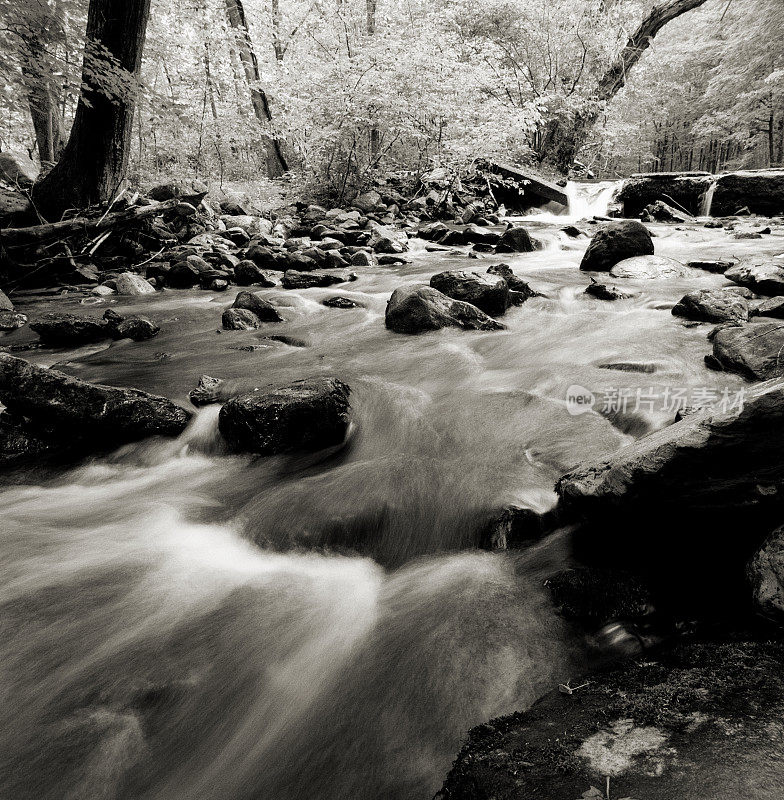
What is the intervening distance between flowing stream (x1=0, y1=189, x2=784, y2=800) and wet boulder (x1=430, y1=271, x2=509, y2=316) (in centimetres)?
167

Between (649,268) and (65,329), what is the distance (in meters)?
7.56

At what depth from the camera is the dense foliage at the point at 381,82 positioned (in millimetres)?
12445

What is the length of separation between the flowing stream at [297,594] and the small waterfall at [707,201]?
1294cm

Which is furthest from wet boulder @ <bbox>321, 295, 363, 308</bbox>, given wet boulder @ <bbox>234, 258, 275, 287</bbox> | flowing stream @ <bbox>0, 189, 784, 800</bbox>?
flowing stream @ <bbox>0, 189, 784, 800</bbox>

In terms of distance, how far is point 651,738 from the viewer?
118cm

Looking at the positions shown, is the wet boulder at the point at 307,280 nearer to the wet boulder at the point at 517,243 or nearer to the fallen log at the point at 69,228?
the fallen log at the point at 69,228

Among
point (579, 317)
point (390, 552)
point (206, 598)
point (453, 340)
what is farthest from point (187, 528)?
point (579, 317)

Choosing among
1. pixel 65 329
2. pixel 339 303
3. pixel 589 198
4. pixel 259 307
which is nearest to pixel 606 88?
pixel 589 198

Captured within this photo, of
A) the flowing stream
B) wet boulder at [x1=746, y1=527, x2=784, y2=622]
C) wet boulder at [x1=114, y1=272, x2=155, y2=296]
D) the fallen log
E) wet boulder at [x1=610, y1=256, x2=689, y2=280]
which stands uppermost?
the fallen log

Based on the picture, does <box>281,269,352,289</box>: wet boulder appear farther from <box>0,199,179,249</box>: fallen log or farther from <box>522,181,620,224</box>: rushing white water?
<box>522,181,620,224</box>: rushing white water

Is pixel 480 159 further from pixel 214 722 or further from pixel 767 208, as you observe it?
pixel 214 722

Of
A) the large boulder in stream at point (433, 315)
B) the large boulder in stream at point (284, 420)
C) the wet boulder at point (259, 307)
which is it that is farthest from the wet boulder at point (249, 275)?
the large boulder in stream at point (284, 420)

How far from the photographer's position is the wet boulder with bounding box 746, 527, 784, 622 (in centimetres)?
156

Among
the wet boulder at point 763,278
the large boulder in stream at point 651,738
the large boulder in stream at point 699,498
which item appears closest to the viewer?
the large boulder in stream at point 651,738
